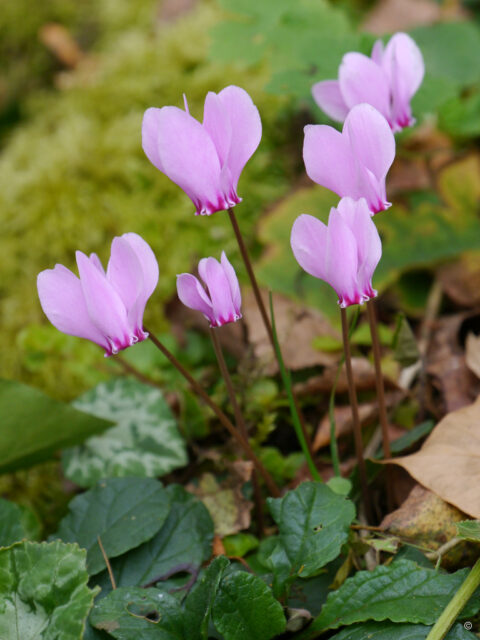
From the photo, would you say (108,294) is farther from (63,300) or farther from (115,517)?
(115,517)

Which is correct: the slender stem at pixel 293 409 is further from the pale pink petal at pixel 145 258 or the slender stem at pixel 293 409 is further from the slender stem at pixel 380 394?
the pale pink petal at pixel 145 258

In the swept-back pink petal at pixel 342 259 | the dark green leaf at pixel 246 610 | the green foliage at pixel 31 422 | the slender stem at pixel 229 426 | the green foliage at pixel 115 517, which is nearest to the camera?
the swept-back pink petal at pixel 342 259

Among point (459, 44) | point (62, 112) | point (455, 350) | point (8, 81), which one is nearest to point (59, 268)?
point (455, 350)

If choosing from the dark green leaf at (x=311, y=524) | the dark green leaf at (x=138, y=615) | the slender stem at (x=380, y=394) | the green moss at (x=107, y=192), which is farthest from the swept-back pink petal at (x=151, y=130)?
the green moss at (x=107, y=192)

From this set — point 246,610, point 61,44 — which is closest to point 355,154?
point 246,610

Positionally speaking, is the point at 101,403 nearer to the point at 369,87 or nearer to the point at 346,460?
the point at 346,460

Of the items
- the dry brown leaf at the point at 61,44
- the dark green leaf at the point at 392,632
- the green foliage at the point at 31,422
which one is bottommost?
the dark green leaf at the point at 392,632
